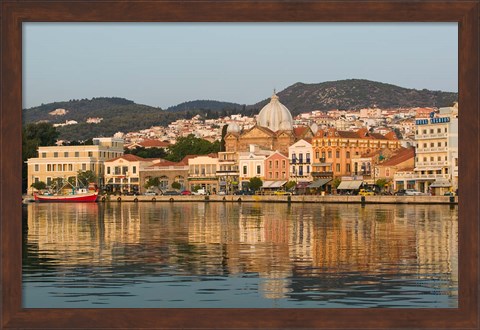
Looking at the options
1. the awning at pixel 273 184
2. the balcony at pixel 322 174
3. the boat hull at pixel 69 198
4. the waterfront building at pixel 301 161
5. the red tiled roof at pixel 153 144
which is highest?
the red tiled roof at pixel 153 144

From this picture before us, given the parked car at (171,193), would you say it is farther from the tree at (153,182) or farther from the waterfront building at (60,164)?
the waterfront building at (60,164)

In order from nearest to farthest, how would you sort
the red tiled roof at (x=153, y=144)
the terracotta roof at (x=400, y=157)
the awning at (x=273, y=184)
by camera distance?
the terracotta roof at (x=400, y=157) → the awning at (x=273, y=184) → the red tiled roof at (x=153, y=144)

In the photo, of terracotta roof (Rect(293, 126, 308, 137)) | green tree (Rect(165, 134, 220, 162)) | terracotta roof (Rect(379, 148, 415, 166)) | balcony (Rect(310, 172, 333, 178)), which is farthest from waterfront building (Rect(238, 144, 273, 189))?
terracotta roof (Rect(379, 148, 415, 166))

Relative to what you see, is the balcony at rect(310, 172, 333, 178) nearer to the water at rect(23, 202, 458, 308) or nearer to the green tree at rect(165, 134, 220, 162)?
the green tree at rect(165, 134, 220, 162)
